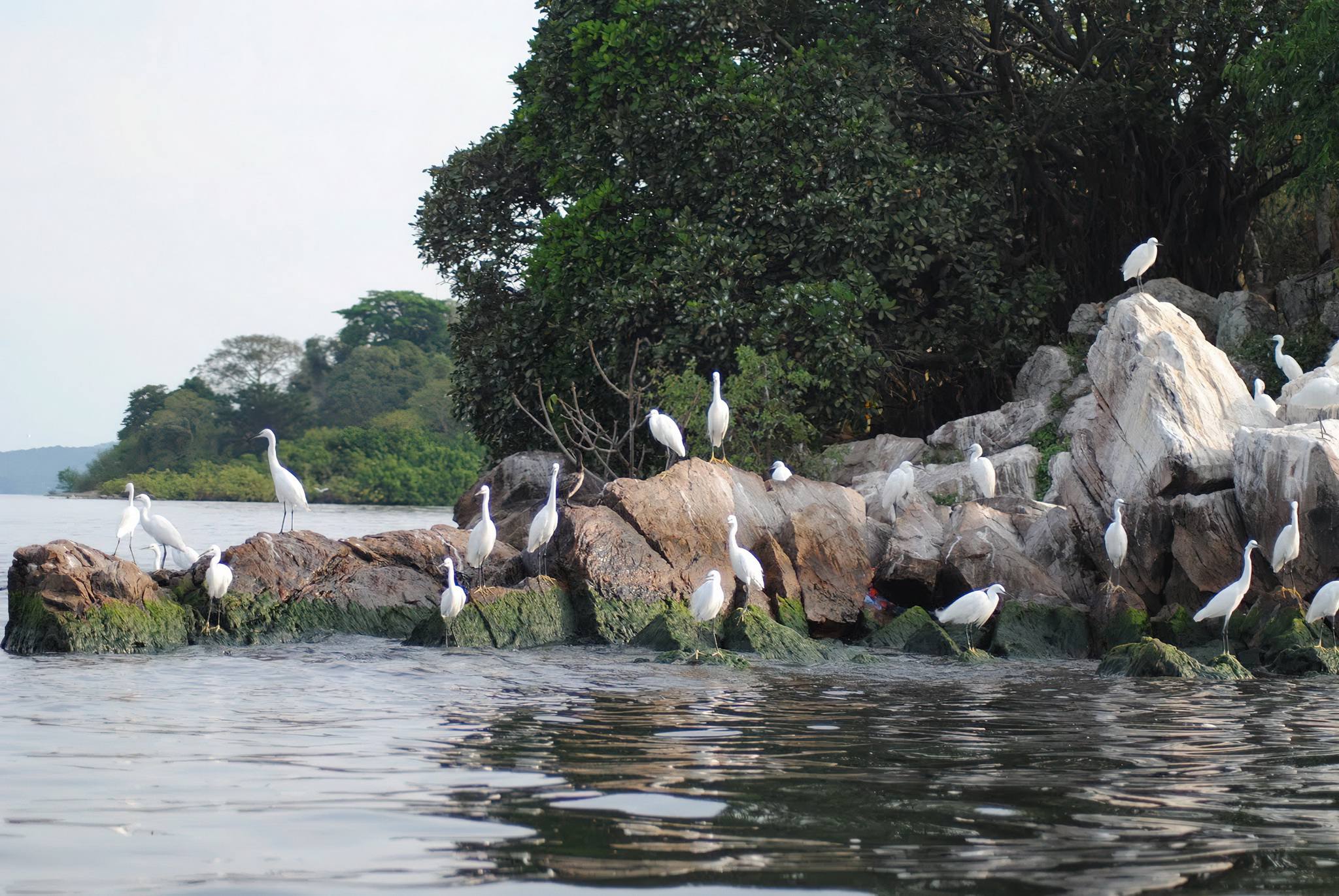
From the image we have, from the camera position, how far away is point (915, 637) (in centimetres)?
1427

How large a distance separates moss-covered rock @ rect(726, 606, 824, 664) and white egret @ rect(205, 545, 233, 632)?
5.05m

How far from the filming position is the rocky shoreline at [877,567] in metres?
13.2

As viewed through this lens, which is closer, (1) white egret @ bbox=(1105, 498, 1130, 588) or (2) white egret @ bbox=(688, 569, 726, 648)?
(2) white egret @ bbox=(688, 569, 726, 648)

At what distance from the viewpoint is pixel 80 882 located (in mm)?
4793

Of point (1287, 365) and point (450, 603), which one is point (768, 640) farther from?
point (1287, 365)

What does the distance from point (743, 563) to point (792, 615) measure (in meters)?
1.60

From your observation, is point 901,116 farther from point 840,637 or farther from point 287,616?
point 287,616

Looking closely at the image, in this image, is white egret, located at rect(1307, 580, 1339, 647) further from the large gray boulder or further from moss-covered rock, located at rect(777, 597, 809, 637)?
moss-covered rock, located at rect(777, 597, 809, 637)

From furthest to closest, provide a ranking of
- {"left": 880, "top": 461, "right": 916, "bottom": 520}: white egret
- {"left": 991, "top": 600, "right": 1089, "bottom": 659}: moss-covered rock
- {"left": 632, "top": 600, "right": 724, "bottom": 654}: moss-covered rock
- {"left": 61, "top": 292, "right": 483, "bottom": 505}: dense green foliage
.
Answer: {"left": 61, "top": 292, "right": 483, "bottom": 505}: dense green foliage
{"left": 880, "top": 461, "right": 916, "bottom": 520}: white egret
{"left": 991, "top": 600, "right": 1089, "bottom": 659}: moss-covered rock
{"left": 632, "top": 600, "right": 724, "bottom": 654}: moss-covered rock

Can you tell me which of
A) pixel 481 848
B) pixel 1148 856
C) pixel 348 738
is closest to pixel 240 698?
pixel 348 738

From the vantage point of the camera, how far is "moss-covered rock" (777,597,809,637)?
48.6 ft

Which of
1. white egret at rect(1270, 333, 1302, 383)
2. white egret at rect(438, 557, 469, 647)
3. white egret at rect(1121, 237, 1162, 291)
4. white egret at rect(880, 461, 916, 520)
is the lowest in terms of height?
white egret at rect(438, 557, 469, 647)

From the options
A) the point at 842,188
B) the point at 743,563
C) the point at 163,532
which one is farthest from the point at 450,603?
the point at 842,188

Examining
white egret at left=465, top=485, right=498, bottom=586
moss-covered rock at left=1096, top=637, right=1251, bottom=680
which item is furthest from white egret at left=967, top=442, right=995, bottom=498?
white egret at left=465, top=485, right=498, bottom=586
